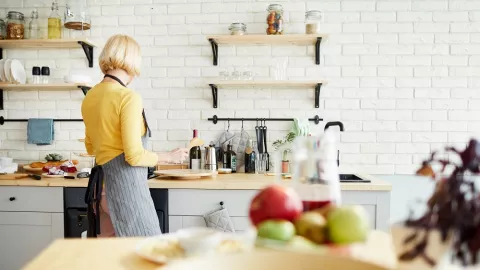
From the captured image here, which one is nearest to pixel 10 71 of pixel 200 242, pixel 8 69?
pixel 8 69

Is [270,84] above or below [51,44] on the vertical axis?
below

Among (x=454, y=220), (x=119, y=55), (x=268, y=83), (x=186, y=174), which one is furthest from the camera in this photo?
(x=268, y=83)

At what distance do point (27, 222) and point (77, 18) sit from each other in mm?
1607

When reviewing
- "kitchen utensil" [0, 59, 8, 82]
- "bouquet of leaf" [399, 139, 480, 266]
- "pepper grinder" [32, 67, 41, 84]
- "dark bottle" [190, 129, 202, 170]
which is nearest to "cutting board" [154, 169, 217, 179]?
"dark bottle" [190, 129, 202, 170]

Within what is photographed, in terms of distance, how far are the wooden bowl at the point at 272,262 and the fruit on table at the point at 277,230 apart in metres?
0.10

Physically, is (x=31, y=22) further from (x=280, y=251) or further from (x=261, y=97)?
(x=280, y=251)

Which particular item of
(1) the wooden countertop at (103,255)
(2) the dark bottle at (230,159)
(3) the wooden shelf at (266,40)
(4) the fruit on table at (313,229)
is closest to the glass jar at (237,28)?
(3) the wooden shelf at (266,40)

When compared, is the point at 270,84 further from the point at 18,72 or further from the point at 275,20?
the point at 18,72

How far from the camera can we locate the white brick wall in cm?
334

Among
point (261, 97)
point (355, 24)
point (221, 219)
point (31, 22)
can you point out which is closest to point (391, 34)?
point (355, 24)

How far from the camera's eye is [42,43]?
11.4ft

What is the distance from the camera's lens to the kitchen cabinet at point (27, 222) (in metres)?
2.88

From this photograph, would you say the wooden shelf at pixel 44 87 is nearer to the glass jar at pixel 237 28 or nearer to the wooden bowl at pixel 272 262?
the glass jar at pixel 237 28

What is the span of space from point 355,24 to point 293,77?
2.05 ft
